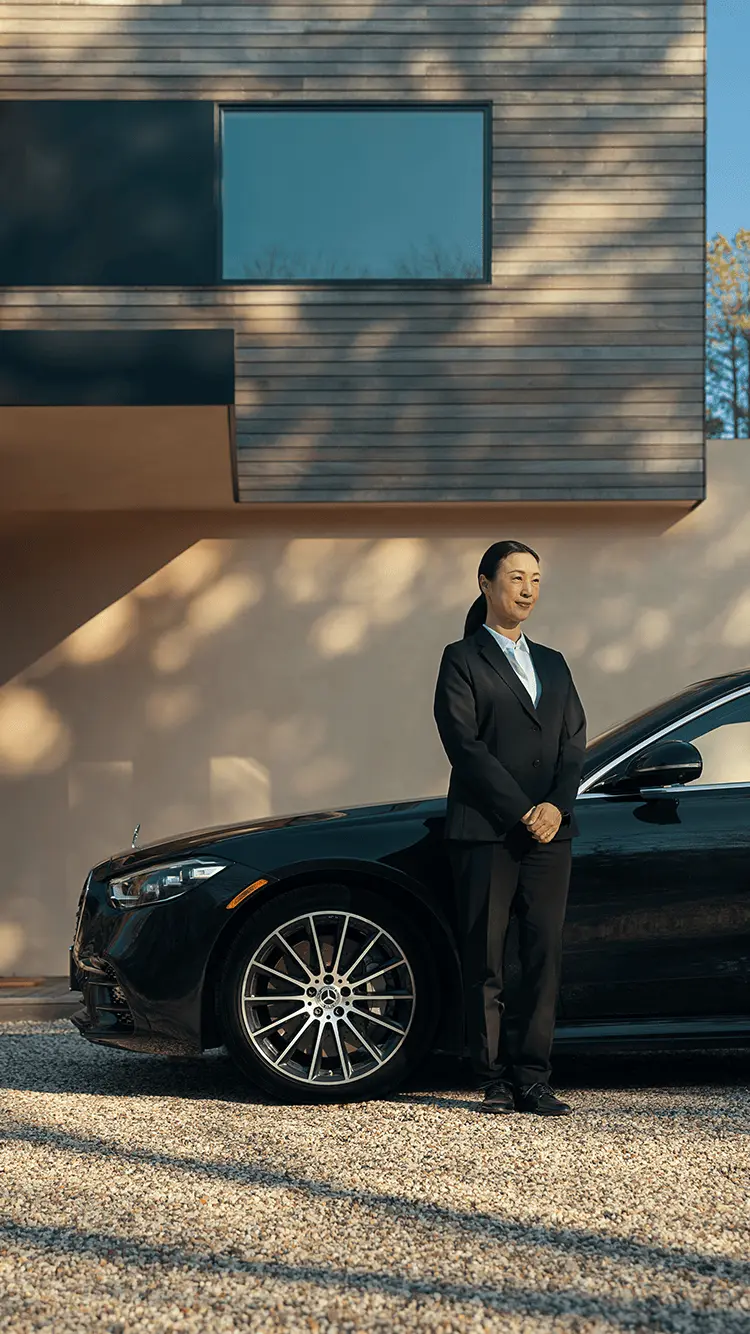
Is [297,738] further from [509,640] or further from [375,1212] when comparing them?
[375,1212]

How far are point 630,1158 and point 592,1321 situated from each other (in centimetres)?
146

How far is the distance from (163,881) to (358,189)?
6.96 meters

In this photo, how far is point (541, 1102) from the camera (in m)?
5.17

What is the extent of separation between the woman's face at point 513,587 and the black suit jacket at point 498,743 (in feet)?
0.43

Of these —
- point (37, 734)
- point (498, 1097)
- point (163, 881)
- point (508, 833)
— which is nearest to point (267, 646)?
point (37, 734)

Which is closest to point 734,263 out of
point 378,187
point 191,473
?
point 378,187

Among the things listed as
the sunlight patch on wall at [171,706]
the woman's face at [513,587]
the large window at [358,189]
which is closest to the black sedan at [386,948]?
the woman's face at [513,587]

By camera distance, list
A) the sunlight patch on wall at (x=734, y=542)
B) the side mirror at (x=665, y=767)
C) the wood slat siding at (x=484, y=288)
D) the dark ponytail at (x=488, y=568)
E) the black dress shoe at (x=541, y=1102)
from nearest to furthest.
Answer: the black dress shoe at (x=541, y=1102) < the side mirror at (x=665, y=767) < the dark ponytail at (x=488, y=568) < the wood slat siding at (x=484, y=288) < the sunlight patch on wall at (x=734, y=542)

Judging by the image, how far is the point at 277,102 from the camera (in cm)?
1104

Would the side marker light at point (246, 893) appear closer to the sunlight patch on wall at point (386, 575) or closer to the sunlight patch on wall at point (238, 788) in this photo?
the sunlight patch on wall at point (238, 788)

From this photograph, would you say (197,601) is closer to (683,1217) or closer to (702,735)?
(702,735)

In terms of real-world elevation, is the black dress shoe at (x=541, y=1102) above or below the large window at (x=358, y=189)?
below

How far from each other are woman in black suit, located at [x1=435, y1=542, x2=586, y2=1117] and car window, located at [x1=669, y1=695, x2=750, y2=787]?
0.55 m

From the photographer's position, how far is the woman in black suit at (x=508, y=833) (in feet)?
17.1
